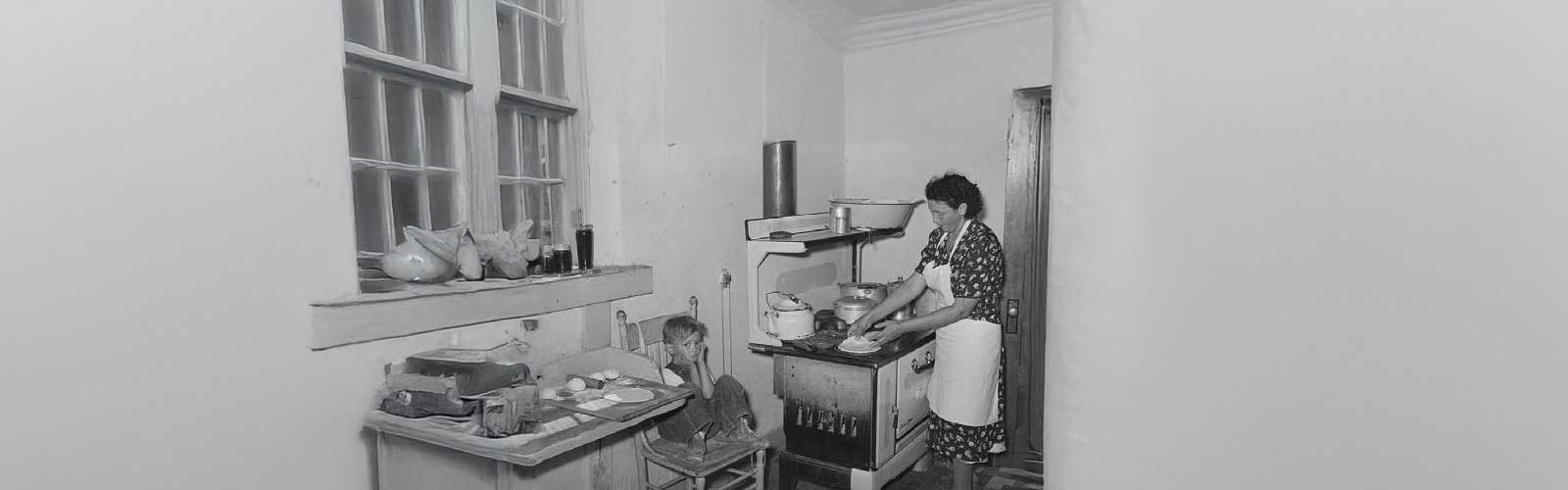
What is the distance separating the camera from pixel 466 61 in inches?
98.9

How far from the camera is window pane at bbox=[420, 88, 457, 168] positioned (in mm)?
2477

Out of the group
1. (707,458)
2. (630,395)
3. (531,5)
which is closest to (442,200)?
(531,5)

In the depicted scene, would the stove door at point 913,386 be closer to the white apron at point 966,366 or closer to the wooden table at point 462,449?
the white apron at point 966,366

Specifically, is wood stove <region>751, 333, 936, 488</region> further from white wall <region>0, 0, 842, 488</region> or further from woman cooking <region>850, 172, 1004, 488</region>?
white wall <region>0, 0, 842, 488</region>

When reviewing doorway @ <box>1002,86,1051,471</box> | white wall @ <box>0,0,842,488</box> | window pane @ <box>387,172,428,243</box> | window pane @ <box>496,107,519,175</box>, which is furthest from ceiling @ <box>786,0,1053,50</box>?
white wall @ <box>0,0,842,488</box>

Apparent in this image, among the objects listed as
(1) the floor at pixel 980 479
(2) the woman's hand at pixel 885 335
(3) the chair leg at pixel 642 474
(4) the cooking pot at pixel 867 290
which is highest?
(4) the cooking pot at pixel 867 290

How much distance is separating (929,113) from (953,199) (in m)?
1.18

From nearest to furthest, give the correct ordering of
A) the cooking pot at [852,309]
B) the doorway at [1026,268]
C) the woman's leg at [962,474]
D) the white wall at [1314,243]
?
the white wall at [1314,243] < the woman's leg at [962,474] < the cooking pot at [852,309] < the doorway at [1026,268]

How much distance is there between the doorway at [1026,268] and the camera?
3824 millimetres

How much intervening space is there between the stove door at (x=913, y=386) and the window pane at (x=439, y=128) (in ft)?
6.59

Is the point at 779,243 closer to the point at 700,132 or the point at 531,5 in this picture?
the point at 700,132

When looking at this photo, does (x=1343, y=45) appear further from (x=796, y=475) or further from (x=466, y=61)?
(x=796, y=475)

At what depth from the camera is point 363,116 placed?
7.34ft

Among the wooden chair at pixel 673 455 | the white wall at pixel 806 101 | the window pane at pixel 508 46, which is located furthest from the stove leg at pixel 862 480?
the window pane at pixel 508 46
